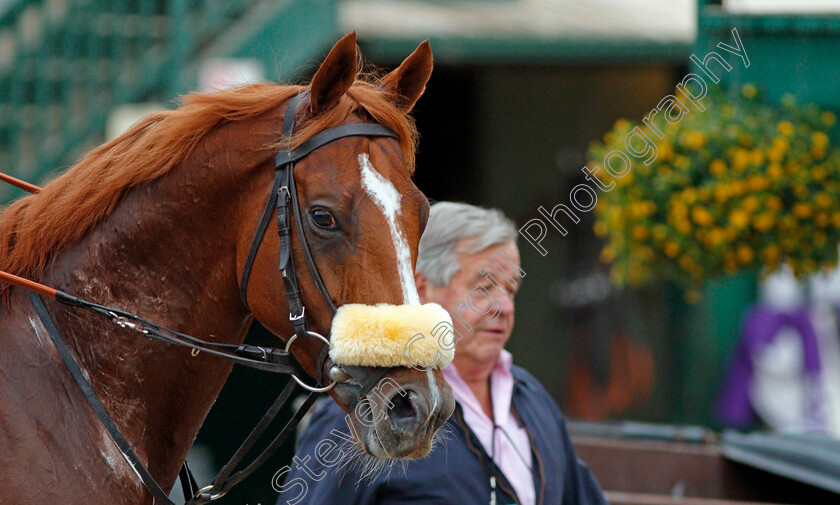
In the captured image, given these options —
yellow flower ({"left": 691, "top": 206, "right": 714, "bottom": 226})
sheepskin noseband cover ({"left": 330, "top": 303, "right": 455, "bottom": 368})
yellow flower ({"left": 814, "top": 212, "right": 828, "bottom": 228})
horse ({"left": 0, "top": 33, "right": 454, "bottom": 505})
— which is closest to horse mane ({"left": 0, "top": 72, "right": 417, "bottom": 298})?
horse ({"left": 0, "top": 33, "right": 454, "bottom": 505})

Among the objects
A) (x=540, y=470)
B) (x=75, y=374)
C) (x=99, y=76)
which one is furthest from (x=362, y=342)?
(x=99, y=76)

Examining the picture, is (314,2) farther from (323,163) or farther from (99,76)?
(323,163)

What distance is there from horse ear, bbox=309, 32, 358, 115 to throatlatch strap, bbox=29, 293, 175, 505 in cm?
68

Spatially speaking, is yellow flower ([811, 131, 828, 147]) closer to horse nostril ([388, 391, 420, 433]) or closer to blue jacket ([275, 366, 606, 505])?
blue jacket ([275, 366, 606, 505])

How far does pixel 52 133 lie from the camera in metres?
5.89

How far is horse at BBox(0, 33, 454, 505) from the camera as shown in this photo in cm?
166

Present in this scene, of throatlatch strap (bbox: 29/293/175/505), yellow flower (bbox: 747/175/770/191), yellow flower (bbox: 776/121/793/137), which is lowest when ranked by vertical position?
throatlatch strap (bbox: 29/293/175/505)

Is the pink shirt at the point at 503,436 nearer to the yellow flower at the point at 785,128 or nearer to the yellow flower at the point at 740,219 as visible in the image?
the yellow flower at the point at 740,219

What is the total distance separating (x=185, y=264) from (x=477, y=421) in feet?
3.04

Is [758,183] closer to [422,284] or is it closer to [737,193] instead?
[737,193]

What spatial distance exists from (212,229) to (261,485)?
170cm

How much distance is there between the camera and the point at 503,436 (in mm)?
2342

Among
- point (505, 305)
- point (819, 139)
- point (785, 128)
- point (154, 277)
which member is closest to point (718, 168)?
point (785, 128)

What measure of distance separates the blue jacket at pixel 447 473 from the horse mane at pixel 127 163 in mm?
764
